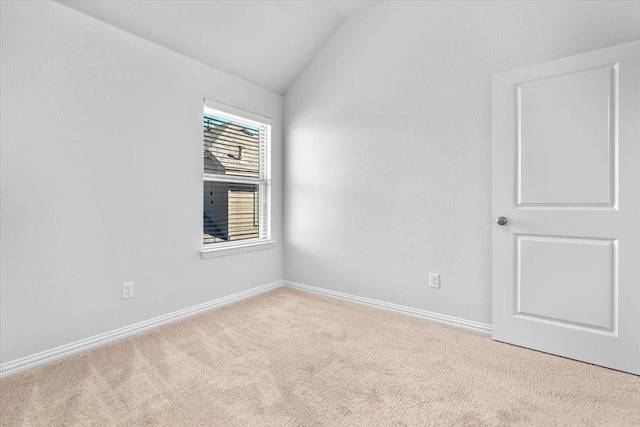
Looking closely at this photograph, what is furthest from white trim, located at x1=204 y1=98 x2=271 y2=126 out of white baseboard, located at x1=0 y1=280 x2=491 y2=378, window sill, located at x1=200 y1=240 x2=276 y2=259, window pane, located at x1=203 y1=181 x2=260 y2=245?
white baseboard, located at x1=0 y1=280 x2=491 y2=378

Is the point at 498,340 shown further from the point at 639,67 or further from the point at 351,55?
the point at 351,55

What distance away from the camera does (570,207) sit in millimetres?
2041

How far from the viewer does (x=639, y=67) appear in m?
1.82

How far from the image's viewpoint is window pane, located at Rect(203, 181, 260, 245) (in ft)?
10.2

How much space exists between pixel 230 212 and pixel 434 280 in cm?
209

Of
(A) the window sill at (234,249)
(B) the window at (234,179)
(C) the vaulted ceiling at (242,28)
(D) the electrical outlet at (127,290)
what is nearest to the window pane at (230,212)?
(B) the window at (234,179)

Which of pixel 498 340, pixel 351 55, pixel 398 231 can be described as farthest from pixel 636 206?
pixel 351 55

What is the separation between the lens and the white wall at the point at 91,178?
1.92 meters

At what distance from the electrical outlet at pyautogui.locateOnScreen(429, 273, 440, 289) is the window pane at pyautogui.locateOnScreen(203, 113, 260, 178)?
2.09 m

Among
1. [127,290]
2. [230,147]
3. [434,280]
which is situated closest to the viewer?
[127,290]

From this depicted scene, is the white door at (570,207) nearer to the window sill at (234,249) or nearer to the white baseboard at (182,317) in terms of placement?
the white baseboard at (182,317)

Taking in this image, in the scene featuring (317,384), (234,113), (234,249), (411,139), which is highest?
(234,113)

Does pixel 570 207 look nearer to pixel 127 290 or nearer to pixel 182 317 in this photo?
pixel 182 317

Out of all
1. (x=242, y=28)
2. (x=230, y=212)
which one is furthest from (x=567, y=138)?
(x=230, y=212)
